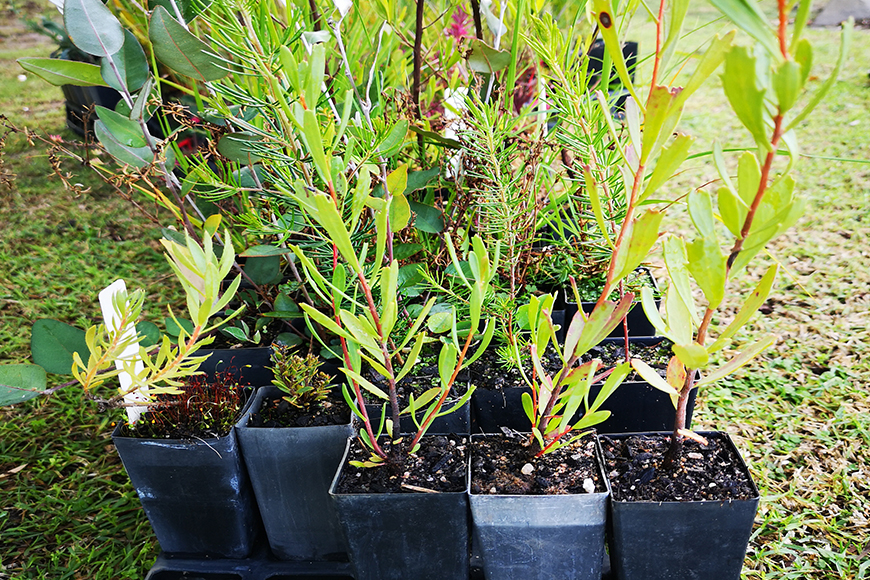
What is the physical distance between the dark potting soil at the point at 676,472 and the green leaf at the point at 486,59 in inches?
23.1

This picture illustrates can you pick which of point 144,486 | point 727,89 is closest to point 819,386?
point 727,89

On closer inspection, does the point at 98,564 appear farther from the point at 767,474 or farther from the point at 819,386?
the point at 819,386

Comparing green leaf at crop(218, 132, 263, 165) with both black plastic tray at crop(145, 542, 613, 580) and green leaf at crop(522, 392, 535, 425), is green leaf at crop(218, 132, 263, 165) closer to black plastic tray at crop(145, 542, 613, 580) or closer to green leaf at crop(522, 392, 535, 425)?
green leaf at crop(522, 392, 535, 425)

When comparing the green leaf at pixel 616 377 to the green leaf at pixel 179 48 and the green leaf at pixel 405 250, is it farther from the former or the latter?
the green leaf at pixel 179 48

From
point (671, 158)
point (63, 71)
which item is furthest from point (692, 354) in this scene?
point (63, 71)

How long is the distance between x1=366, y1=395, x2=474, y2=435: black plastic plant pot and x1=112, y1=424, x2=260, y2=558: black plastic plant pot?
21 cm

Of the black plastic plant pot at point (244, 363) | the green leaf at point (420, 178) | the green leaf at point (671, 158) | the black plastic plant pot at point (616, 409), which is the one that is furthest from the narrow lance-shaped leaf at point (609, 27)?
the black plastic plant pot at point (244, 363)

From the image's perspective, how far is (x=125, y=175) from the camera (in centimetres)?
85

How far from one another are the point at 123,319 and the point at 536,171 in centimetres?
62

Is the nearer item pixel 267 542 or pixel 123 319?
pixel 123 319

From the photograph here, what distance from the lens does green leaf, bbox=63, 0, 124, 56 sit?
755mm

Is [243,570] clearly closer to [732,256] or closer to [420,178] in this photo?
[420,178]

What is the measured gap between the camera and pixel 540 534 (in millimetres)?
756

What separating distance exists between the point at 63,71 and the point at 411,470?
0.72 metres
